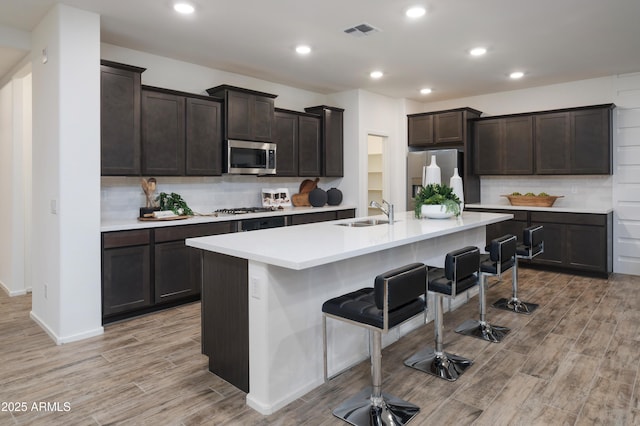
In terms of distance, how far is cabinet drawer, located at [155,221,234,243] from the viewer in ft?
13.1

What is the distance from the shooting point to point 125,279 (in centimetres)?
376

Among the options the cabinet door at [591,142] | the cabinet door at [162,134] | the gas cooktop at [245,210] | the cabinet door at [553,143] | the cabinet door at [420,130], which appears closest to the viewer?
the cabinet door at [162,134]

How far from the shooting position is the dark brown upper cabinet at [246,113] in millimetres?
4836

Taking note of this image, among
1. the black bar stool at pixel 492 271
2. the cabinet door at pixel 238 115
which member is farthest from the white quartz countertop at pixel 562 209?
the cabinet door at pixel 238 115

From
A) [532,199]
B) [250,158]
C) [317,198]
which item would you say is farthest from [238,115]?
[532,199]

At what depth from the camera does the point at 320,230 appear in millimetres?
3199

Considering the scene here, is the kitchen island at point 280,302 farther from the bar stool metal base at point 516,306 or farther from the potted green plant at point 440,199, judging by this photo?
the bar stool metal base at point 516,306

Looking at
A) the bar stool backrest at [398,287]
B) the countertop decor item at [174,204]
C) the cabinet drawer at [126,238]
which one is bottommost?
the bar stool backrest at [398,287]

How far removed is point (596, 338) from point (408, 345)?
154 cm

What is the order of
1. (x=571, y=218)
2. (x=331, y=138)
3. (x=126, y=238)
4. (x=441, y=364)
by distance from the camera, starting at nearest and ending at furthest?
(x=441, y=364) → (x=126, y=238) → (x=571, y=218) → (x=331, y=138)

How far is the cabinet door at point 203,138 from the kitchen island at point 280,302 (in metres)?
1.92

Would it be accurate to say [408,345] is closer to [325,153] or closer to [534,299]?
[534,299]

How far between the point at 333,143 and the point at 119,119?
3255 mm

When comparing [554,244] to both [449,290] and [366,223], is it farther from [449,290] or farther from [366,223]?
[449,290]
